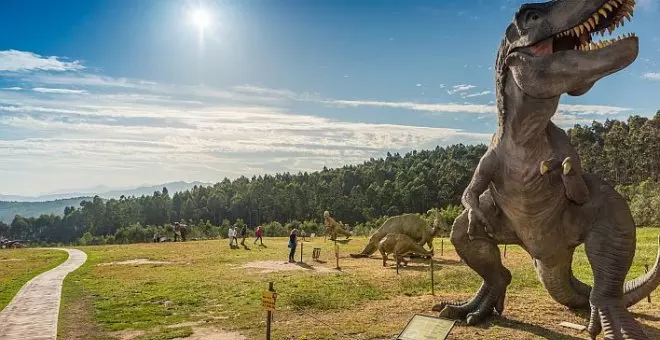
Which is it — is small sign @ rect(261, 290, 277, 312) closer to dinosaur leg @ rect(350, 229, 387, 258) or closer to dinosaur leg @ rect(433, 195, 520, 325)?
dinosaur leg @ rect(433, 195, 520, 325)

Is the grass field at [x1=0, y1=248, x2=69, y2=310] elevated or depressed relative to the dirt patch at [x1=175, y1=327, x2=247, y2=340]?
depressed

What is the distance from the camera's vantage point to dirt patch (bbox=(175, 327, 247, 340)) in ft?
31.4

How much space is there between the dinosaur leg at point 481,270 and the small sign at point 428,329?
175 centimetres

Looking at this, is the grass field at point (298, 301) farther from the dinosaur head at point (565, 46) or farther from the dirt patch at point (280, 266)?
the dinosaur head at point (565, 46)

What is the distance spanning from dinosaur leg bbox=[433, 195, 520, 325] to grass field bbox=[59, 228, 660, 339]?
13.8 inches

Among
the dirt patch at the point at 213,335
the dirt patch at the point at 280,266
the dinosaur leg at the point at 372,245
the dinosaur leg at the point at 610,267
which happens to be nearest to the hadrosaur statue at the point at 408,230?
the dinosaur leg at the point at 372,245

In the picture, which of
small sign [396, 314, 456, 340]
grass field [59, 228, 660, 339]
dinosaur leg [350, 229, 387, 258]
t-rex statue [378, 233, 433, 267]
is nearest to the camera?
small sign [396, 314, 456, 340]

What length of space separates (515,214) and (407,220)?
1632 centimetres

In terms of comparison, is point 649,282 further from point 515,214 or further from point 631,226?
point 515,214

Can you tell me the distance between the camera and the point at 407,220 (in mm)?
23406

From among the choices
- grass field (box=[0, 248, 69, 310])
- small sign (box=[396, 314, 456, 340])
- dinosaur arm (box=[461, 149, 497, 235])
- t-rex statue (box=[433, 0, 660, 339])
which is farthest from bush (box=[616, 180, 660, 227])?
grass field (box=[0, 248, 69, 310])

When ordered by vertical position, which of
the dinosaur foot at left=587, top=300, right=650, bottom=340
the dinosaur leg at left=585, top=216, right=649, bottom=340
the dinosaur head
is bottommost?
the dinosaur foot at left=587, top=300, right=650, bottom=340

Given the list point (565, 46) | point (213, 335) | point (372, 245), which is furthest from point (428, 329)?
point (372, 245)

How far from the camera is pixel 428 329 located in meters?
7.03
